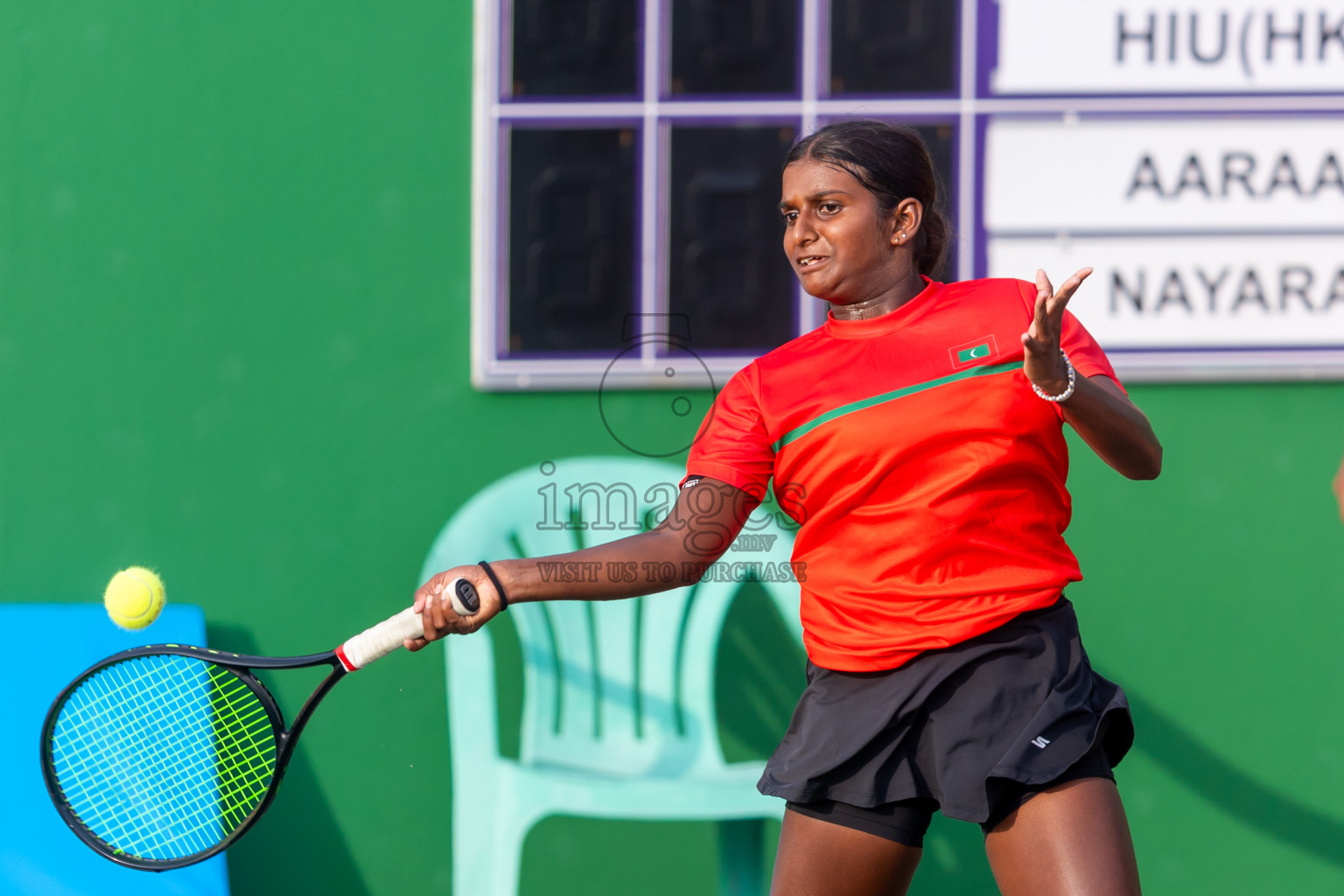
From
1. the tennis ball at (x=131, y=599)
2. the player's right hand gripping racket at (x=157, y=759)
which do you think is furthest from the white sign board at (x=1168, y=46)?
the player's right hand gripping racket at (x=157, y=759)

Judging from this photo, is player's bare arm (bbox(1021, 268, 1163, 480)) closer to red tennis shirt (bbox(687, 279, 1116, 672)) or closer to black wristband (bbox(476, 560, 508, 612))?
red tennis shirt (bbox(687, 279, 1116, 672))

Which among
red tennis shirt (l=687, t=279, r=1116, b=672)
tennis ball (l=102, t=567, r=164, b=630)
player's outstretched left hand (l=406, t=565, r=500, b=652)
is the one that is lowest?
tennis ball (l=102, t=567, r=164, b=630)

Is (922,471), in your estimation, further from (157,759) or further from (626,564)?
(157,759)

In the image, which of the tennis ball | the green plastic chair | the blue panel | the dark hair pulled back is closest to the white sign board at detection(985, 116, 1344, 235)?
the dark hair pulled back

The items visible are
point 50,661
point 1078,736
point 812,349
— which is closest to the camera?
point 1078,736

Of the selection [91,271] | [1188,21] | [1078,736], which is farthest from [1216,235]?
[91,271]

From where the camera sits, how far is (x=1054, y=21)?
110 inches

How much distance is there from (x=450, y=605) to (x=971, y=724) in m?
0.82

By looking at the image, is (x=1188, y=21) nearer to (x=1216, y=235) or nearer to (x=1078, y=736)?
(x=1216, y=235)

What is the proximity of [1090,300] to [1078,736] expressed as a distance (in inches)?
57.4

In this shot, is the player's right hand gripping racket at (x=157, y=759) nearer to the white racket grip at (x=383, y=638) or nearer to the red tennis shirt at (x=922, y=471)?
the white racket grip at (x=383, y=638)

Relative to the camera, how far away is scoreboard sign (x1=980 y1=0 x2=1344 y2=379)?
2.79m

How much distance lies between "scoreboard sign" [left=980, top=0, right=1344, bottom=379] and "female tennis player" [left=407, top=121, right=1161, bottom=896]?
1.07m

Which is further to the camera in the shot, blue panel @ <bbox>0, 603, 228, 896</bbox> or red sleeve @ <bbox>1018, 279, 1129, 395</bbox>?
blue panel @ <bbox>0, 603, 228, 896</bbox>
